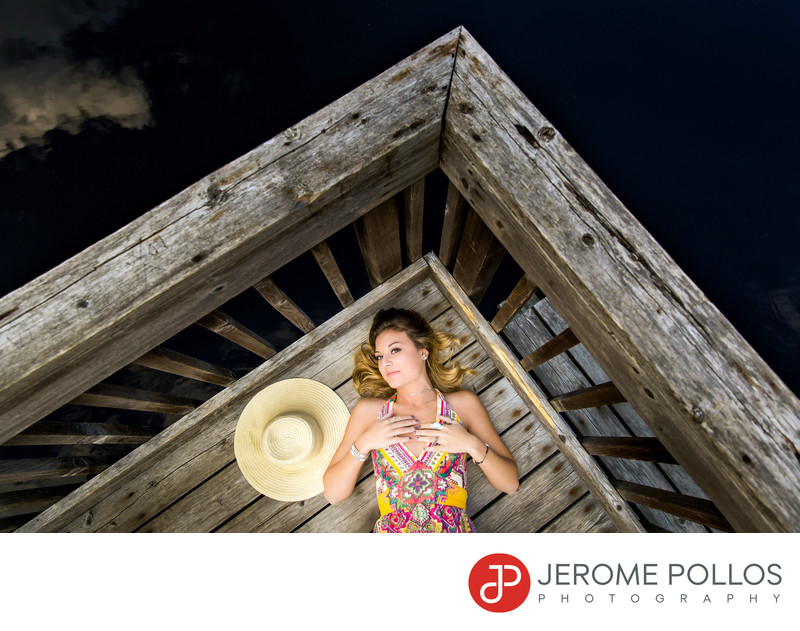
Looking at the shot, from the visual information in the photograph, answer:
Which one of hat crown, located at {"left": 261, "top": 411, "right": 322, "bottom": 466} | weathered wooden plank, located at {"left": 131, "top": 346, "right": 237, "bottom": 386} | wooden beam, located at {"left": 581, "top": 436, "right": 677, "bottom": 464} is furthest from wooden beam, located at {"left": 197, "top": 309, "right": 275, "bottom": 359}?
wooden beam, located at {"left": 581, "top": 436, "right": 677, "bottom": 464}

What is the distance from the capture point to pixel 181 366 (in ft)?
5.22

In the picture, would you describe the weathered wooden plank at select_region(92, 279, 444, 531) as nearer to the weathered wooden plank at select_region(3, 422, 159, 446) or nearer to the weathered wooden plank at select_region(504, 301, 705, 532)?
the weathered wooden plank at select_region(3, 422, 159, 446)

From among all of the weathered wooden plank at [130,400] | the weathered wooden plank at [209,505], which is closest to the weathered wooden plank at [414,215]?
the weathered wooden plank at [130,400]

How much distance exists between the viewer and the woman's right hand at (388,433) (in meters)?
1.80

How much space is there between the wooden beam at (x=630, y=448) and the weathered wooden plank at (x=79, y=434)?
6.25 ft

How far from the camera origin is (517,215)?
114cm

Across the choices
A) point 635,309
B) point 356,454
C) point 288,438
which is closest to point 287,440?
point 288,438

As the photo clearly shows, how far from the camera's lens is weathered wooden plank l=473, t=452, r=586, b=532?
6.84 ft

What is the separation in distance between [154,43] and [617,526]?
258 cm

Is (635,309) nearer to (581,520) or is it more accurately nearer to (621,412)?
(621,412)

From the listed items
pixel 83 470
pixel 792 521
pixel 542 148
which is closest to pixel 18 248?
pixel 83 470

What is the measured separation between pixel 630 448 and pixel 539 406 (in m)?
0.51

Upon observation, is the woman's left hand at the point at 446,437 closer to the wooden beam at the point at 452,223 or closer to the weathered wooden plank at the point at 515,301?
the weathered wooden plank at the point at 515,301
